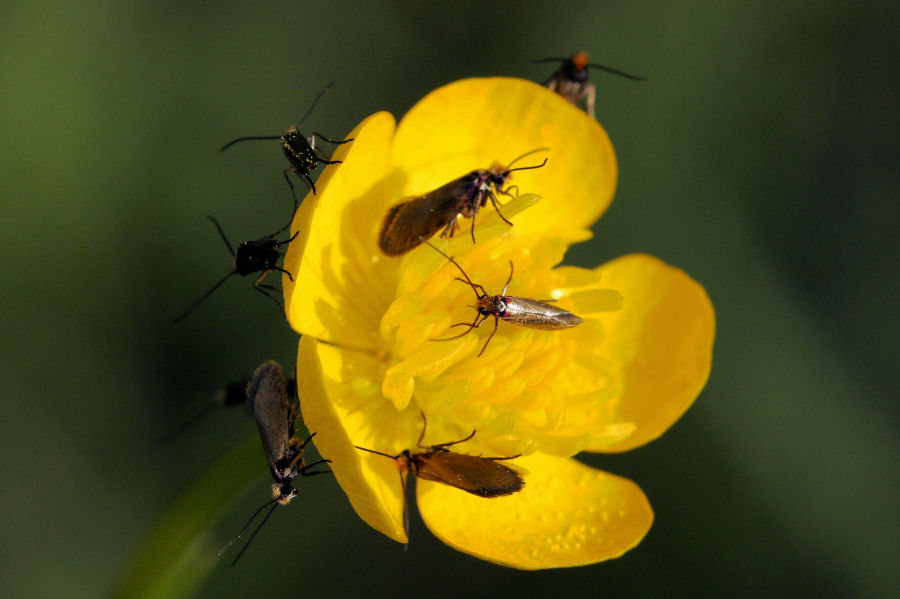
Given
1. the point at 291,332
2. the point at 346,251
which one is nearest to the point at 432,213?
the point at 346,251

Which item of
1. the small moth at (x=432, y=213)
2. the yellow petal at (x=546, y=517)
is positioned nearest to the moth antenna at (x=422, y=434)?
the yellow petal at (x=546, y=517)

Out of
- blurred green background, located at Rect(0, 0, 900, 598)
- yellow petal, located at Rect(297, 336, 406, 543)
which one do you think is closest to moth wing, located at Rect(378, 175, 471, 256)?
yellow petal, located at Rect(297, 336, 406, 543)

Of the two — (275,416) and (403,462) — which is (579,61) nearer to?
(403,462)

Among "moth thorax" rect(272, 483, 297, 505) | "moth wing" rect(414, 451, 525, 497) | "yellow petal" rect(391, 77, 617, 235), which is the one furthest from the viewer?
"yellow petal" rect(391, 77, 617, 235)

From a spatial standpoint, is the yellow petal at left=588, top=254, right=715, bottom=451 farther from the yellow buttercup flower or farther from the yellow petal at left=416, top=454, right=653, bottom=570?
the yellow petal at left=416, top=454, right=653, bottom=570

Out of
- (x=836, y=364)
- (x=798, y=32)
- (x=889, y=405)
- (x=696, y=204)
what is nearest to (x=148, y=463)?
(x=696, y=204)

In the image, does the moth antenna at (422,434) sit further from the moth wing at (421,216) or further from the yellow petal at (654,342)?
the yellow petal at (654,342)
